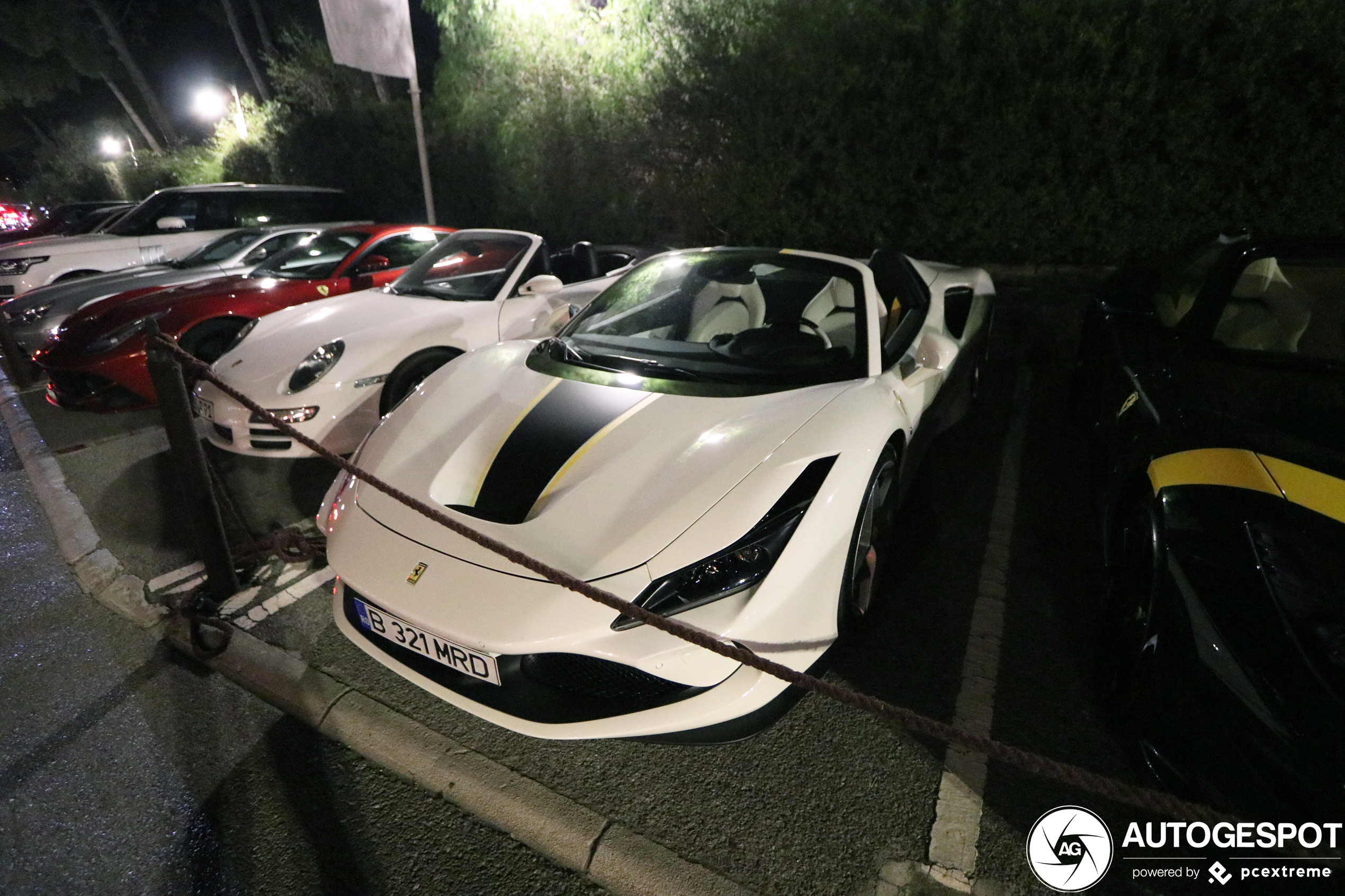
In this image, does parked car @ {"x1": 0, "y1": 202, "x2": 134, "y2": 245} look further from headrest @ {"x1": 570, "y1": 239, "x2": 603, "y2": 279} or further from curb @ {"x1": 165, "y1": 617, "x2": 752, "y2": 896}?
curb @ {"x1": 165, "y1": 617, "x2": 752, "y2": 896}

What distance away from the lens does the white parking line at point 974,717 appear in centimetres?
165

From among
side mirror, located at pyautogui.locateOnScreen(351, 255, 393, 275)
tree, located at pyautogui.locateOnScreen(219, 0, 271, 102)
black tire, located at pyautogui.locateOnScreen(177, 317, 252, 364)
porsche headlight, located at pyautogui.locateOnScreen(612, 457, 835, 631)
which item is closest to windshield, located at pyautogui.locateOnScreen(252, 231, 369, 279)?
side mirror, located at pyautogui.locateOnScreen(351, 255, 393, 275)

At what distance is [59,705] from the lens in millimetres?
2154

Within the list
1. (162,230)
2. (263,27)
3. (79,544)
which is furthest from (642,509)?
(263,27)

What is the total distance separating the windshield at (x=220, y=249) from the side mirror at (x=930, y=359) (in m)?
6.36

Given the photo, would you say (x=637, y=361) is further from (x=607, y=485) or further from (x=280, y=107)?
(x=280, y=107)

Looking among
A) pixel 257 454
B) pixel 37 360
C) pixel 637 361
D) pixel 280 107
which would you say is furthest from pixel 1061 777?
pixel 280 107

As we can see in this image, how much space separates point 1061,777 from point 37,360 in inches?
229

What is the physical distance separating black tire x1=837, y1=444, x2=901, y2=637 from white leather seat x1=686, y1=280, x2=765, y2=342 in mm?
906

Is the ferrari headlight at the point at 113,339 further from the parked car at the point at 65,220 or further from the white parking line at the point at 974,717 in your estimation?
the parked car at the point at 65,220

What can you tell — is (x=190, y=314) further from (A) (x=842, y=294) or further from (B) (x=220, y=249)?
(A) (x=842, y=294)

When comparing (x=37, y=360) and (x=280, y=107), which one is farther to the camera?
(x=280, y=107)

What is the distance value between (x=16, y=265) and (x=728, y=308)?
8121mm

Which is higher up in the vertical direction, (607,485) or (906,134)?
(906,134)
